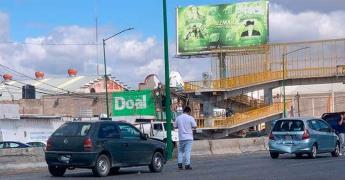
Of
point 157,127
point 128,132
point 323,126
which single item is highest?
point 128,132

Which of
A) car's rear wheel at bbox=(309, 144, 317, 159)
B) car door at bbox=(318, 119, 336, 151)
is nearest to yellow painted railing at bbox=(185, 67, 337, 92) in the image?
car door at bbox=(318, 119, 336, 151)

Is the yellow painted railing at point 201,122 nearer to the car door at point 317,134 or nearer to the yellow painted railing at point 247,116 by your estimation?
the yellow painted railing at point 247,116

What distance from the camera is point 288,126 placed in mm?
27422

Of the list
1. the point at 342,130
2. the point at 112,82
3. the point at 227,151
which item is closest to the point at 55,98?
the point at 112,82

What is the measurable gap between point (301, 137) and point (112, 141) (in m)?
9.73

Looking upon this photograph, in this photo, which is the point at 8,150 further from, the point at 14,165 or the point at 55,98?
the point at 55,98

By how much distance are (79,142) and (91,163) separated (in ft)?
2.03

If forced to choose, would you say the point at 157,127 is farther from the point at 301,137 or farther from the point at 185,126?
the point at 185,126

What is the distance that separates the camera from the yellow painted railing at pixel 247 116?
68.4 meters

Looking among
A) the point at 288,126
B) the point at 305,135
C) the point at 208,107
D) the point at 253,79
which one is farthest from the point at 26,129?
the point at 305,135

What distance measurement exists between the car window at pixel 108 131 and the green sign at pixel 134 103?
5419 cm

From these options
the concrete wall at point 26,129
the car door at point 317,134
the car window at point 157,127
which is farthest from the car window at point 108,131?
the concrete wall at point 26,129

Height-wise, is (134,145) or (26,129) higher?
(134,145)

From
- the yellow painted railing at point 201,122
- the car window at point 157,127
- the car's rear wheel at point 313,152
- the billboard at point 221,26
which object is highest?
the billboard at point 221,26
